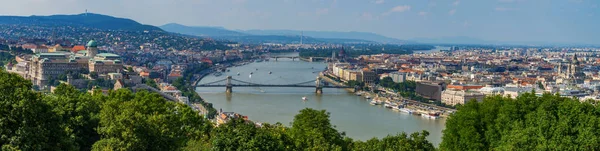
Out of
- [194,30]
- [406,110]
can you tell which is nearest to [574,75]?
[406,110]

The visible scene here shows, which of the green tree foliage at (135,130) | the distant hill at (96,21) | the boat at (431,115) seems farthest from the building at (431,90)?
the distant hill at (96,21)

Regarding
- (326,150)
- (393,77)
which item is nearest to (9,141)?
(326,150)

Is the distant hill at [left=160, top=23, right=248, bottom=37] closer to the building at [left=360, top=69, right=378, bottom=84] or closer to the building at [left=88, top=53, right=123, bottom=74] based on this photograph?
the building at [left=360, top=69, right=378, bottom=84]

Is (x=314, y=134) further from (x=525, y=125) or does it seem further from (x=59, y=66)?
(x=59, y=66)

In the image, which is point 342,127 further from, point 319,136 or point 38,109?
point 38,109

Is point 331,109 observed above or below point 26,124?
below
